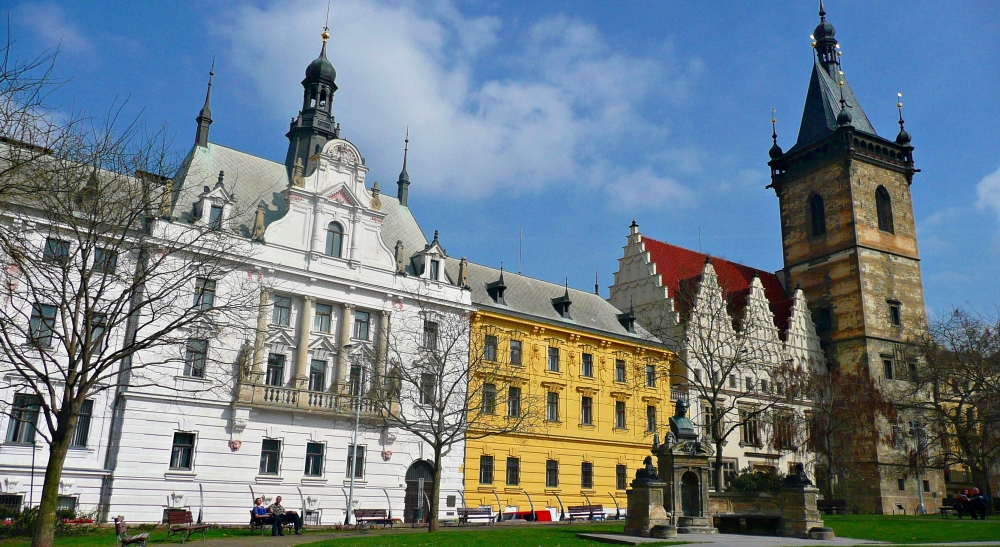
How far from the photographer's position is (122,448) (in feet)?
94.7

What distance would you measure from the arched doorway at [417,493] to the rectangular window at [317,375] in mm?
5889

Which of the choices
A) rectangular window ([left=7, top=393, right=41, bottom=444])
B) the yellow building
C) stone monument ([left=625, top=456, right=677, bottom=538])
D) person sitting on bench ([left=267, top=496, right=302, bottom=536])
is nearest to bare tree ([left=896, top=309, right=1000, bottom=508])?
the yellow building

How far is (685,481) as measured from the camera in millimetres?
24312

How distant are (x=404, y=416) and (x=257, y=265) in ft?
31.7

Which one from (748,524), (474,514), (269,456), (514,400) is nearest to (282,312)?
(269,456)

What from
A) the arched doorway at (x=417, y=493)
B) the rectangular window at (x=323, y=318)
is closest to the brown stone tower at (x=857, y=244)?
the arched doorway at (x=417, y=493)

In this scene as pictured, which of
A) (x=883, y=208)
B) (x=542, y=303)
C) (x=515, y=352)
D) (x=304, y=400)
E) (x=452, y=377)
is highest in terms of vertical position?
(x=883, y=208)

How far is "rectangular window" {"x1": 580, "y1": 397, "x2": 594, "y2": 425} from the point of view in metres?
43.5

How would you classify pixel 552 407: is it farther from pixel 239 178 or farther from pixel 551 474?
pixel 239 178

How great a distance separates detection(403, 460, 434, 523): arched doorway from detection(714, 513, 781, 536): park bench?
14768mm

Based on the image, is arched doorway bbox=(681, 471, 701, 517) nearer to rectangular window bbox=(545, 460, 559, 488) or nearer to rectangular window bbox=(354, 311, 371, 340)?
rectangular window bbox=(545, 460, 559, 488)

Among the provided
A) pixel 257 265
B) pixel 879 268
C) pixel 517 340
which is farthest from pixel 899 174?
pixel 257 265

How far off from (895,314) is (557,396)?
3461 centimetres

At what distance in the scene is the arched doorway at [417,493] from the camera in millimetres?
35750
